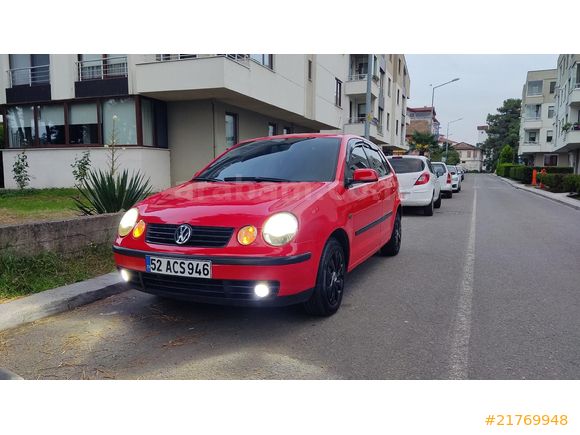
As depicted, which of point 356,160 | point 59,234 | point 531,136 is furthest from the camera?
point 531,136

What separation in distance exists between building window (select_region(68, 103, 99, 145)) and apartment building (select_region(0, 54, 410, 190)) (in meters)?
0.04

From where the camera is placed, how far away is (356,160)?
5.16m

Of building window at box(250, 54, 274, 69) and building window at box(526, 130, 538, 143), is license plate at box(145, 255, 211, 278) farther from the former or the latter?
building window at box(526, 130, 538, 143)

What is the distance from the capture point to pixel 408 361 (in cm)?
321

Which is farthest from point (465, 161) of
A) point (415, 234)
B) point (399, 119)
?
point (415, 234)

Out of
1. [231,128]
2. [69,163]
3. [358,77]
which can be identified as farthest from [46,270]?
[358,77]

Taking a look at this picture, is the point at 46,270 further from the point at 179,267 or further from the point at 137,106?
the point at 137,106

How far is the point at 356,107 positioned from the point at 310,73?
510 inches

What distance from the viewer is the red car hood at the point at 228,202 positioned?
140 inches

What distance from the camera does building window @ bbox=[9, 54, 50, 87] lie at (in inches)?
707

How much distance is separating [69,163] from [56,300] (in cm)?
1451

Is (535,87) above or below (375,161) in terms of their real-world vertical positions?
above

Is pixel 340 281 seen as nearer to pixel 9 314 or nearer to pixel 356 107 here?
pixel 9 314

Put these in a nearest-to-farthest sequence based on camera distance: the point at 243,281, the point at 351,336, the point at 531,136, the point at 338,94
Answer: the point at 243,281 → the point at 351,336 → the point at 338,94 → the point at 531,136
